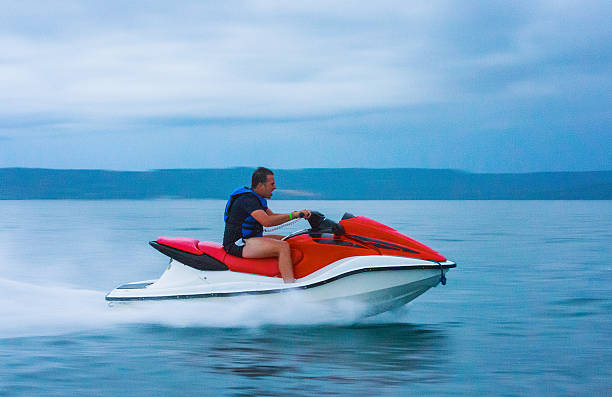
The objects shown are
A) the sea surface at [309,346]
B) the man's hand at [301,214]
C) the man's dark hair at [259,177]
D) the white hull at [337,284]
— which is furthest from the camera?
the man's dark hair at [259,177]

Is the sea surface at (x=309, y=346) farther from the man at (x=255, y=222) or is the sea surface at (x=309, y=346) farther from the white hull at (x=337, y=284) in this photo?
the man at (x=255, y=222)

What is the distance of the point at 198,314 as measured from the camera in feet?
19.9

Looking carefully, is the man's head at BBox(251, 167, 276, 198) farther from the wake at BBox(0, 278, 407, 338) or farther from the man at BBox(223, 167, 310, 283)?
the wake at BBox(0, 278, 407, 338)

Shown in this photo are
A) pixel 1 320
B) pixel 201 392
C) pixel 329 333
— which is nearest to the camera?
pixel 201 392

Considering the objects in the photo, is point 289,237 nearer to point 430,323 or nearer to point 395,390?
point 430,323

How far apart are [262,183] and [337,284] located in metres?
1.16

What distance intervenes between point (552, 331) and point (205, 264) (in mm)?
3468

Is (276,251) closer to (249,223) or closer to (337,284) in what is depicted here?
(249,223)

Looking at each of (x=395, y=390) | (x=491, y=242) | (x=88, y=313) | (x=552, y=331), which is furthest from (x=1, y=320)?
(x=491, y=242)

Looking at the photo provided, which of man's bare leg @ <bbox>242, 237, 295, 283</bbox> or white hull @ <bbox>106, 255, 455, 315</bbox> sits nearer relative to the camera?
white hull @ <bbox>106, 255, 455, 315</bbox>

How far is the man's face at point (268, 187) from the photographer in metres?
5.96

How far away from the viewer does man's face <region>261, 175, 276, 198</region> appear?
596 cm

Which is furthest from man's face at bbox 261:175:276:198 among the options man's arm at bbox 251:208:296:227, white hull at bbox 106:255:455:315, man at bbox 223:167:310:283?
white hull at bbox 106:255:455:315

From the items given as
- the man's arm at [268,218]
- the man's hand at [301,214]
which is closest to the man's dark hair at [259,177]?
the man's arm at [268,218]
